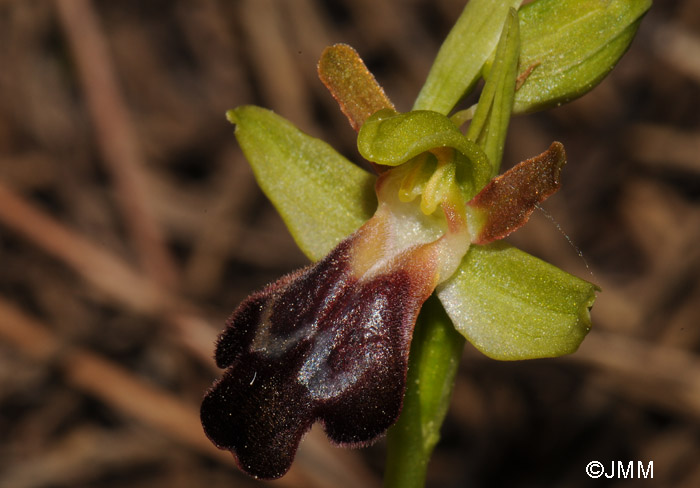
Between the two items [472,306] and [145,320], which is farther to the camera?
[145,320]

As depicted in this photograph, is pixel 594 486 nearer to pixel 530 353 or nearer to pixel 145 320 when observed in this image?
pixel 145 320

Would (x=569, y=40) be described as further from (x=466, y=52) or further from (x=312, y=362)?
(x=312, y=362)

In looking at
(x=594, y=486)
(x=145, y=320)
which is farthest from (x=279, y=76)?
(x=594, y=486)

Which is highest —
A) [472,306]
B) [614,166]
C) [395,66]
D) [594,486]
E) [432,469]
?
[472,306]

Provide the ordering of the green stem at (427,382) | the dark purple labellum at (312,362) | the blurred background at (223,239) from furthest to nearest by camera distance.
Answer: the blurred background at (223,239) < the green stem at (427,382) < the dark purple labellum at (312,362)

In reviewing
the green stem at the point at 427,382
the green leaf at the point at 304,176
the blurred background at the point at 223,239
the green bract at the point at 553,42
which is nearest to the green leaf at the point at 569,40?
the green bract at the point at 553,42

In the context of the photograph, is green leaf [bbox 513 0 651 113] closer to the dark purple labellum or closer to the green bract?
the green bract

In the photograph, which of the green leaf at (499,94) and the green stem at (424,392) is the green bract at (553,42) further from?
the green stem at (424,392)
